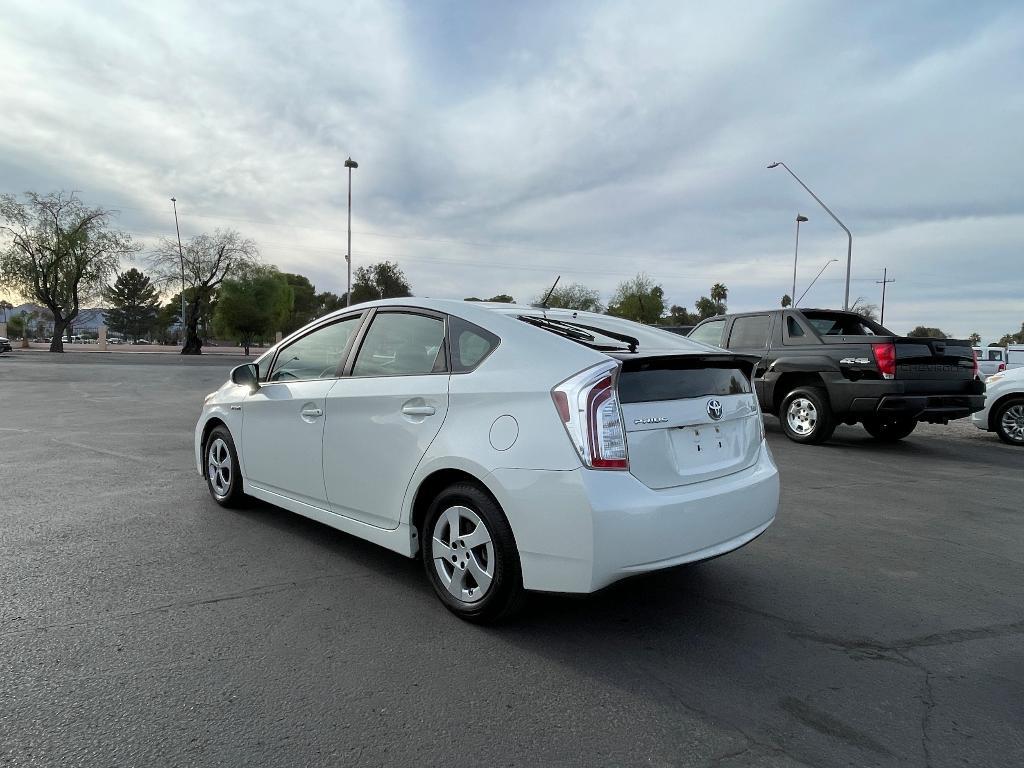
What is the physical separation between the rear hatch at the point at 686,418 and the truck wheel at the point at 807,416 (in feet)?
19.9

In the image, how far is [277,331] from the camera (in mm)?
67625

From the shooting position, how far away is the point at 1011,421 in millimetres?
10352

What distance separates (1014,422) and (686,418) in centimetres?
977

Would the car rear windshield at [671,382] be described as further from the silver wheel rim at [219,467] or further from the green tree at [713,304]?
the green tree at [713,304]

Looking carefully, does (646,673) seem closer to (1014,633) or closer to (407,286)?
(1014,633)

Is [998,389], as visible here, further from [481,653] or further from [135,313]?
[135,313]

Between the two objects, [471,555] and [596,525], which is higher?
[596,525]

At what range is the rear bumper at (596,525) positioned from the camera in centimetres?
289

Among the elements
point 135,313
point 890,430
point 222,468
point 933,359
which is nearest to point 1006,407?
point 890,430

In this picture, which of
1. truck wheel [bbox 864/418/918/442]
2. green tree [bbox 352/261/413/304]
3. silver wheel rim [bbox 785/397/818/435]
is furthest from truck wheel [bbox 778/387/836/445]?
green tree [bbox 352/261/413/304]

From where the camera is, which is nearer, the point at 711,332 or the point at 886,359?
the point at 886,359

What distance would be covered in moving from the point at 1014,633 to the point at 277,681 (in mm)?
3504

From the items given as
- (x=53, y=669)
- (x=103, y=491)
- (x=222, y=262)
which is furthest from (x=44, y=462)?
(x=222, y=262)

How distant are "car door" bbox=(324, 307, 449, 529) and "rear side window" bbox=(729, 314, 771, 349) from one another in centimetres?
761
